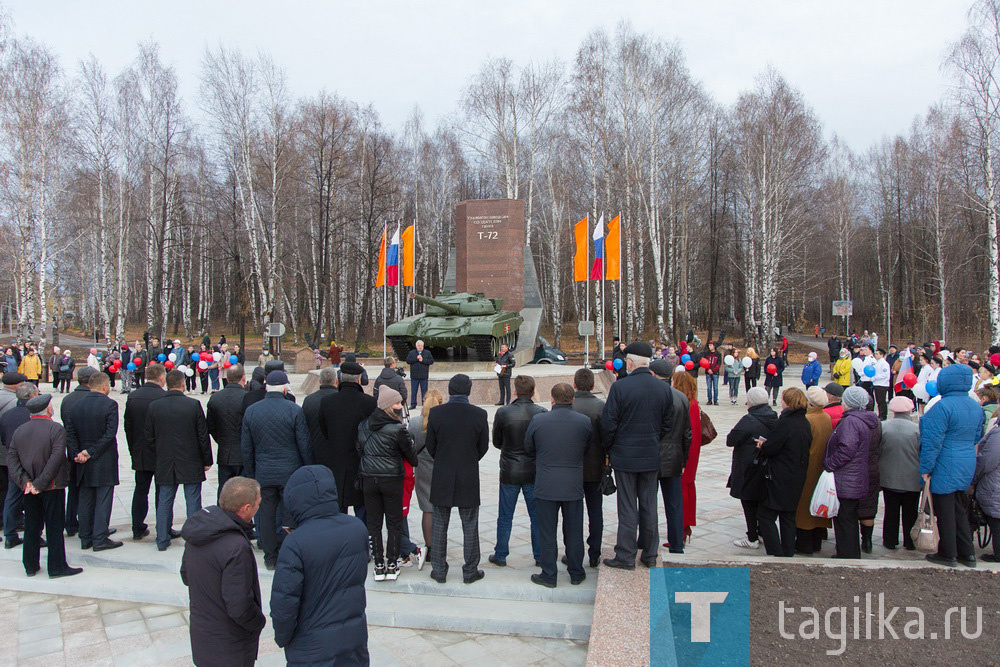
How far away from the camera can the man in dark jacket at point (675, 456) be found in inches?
197

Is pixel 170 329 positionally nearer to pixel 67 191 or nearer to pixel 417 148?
pixel 67 191

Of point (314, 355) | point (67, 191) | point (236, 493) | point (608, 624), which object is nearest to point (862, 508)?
point (608, 624)

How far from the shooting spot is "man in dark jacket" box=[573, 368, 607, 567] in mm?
4957

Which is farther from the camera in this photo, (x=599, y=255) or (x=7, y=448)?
(x=599, y=255)

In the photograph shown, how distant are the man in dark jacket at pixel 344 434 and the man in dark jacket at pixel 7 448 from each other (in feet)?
8.77

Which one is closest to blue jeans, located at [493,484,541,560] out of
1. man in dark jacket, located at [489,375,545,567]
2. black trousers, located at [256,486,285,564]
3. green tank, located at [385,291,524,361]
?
man in dark jacket, located at [489,375,545,567]

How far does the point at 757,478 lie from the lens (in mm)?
5312

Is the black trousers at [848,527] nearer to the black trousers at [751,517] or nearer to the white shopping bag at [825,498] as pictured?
the white shopping bag at [825,498]

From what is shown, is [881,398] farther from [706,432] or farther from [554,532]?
[554,532]

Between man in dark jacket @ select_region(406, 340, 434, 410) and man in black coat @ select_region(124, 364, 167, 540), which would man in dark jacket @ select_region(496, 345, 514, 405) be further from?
man in black coat @ select_region(124, 364, 167, 540)

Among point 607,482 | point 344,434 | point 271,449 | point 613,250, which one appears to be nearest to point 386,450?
point 344,434

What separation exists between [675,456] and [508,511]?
1.34 metres

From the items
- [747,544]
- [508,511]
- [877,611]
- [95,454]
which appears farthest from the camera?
[747,544]

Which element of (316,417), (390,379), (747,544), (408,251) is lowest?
(747,544)
